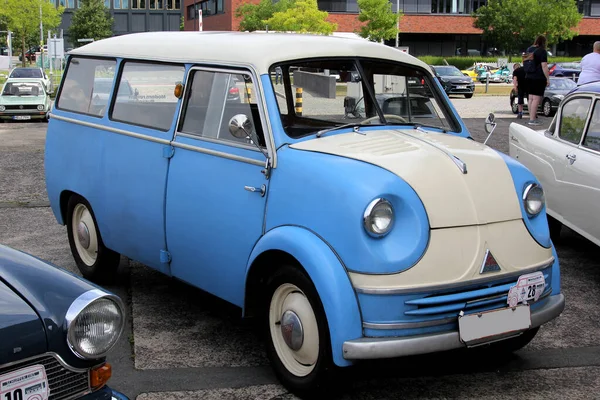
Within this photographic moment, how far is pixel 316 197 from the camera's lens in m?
4.30

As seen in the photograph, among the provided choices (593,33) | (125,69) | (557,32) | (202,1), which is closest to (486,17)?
(557,32)

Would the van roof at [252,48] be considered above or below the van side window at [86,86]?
above

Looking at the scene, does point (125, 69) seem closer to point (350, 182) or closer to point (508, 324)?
point (350, 182)

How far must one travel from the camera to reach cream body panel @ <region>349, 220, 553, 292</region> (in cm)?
403

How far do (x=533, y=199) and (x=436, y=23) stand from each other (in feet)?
244

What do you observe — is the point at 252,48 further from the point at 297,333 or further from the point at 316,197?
the point at 297,333

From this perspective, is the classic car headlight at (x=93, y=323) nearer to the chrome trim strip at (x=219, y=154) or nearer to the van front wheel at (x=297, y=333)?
the van front wheel at (x=297, y=333)

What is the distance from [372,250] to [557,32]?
6865cm

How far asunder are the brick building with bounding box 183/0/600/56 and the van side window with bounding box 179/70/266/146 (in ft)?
223

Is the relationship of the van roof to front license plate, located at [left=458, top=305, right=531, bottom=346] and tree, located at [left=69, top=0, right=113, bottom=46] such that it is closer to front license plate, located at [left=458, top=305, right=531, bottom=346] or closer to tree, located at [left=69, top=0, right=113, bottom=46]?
front license plate, located at [left=458, top=305, right=531, bottom=346]

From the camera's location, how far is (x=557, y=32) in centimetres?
6769

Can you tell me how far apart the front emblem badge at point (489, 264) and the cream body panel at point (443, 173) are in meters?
0.18

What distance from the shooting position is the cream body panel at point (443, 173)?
166 inches

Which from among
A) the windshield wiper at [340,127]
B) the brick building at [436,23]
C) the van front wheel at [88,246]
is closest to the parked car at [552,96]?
the van front wheel at [88,246]
